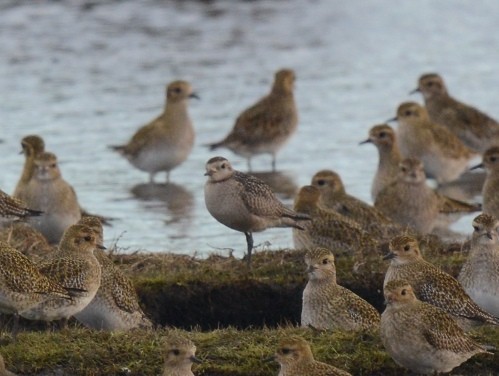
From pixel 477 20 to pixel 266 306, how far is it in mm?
18745

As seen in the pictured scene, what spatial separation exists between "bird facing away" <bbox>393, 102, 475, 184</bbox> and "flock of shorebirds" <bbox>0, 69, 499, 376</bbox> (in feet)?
0.07

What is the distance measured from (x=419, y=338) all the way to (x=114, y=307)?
2902 mm

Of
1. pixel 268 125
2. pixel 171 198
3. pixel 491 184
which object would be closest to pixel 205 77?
pixel 268 125

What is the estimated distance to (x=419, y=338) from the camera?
1006 centimetres

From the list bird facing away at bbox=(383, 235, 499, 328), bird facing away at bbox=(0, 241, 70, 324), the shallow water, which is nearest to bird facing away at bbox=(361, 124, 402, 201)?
the shallow water

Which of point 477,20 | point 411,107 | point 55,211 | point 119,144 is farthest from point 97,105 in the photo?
point 477,20

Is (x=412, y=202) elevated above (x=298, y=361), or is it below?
below

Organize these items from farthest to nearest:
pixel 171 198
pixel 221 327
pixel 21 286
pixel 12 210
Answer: pixel 171 198 → pixel 12 210 → pixel 221 327 → pixel 21 286

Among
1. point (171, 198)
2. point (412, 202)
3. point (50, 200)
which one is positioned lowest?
point (171, 198)

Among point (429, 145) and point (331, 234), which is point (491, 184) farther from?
point (429, 145)

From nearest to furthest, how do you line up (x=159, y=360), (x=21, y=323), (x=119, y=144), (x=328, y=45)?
(x=159, y=360)
(x=21, y=323)
(x=119, y=144)
(x=328, y=45)

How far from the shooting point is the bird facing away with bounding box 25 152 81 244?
631 inches

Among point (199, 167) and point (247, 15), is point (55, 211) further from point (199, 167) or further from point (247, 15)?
point (247, 15)

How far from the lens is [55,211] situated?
1606 cm
